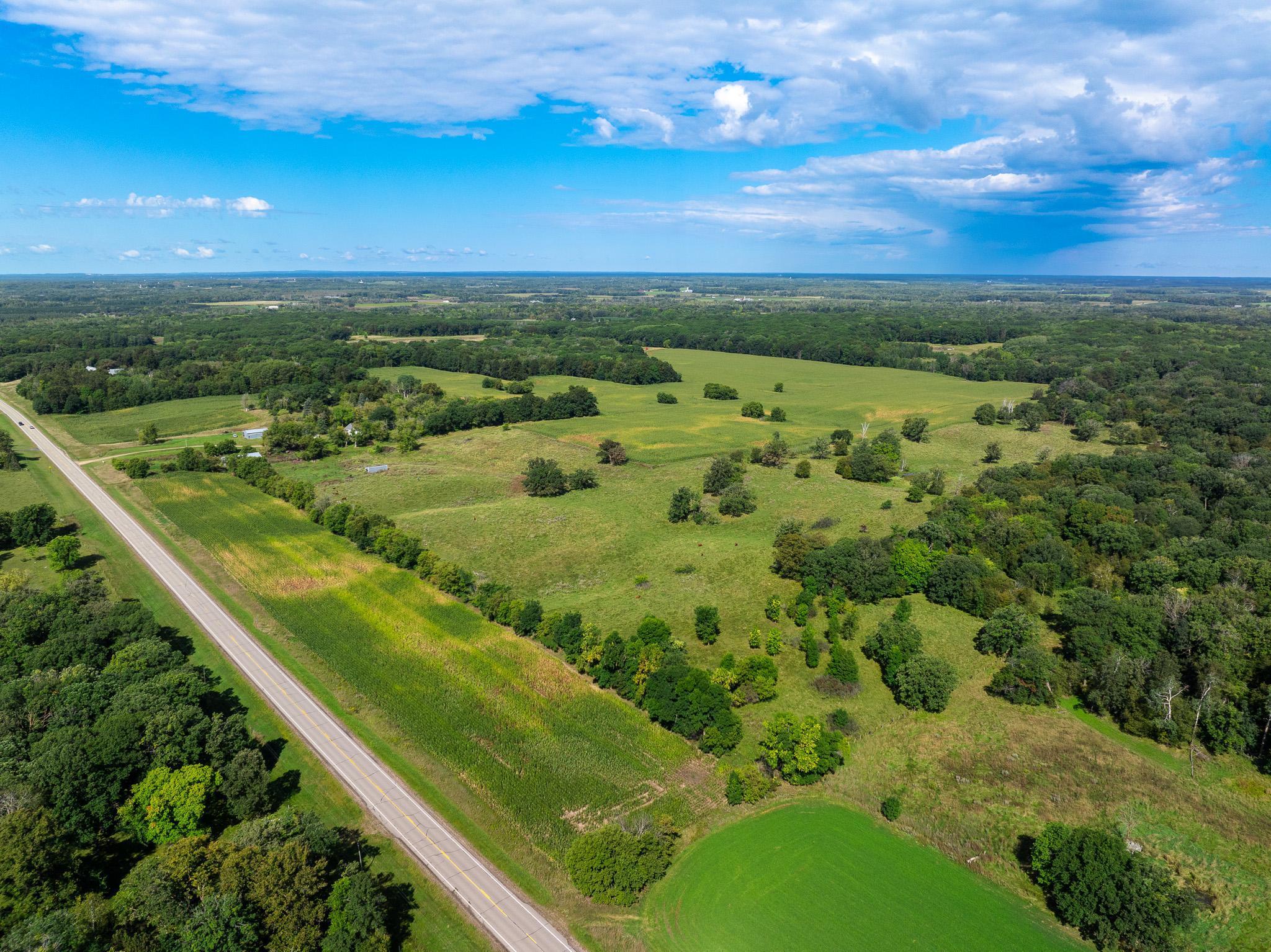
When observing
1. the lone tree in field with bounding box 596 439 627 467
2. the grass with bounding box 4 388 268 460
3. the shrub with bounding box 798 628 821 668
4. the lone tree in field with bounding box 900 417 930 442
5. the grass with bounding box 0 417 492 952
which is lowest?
the grass with bounding box 0 417 492 952

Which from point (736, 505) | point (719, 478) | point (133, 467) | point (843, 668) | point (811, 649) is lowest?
point (811, 649)

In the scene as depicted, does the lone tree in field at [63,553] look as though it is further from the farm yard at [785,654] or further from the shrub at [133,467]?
the shrub at [133,467]

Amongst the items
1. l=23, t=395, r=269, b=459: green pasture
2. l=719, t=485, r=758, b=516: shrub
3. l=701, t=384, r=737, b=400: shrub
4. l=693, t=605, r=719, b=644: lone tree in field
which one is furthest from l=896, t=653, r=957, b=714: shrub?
l=23, t=395, r=269, b=459: green pasture

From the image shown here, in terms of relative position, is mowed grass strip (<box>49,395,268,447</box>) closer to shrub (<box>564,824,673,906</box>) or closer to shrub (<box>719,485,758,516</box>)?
shrub (<box>719,485,758,516</box>)

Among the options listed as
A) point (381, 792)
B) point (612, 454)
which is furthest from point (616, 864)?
point (612, 454)

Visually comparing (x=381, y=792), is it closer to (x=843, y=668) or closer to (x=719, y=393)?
(x=843, y=668)

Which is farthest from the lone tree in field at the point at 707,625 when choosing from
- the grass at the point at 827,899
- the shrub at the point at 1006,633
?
the shrub at the point at 1006,633
